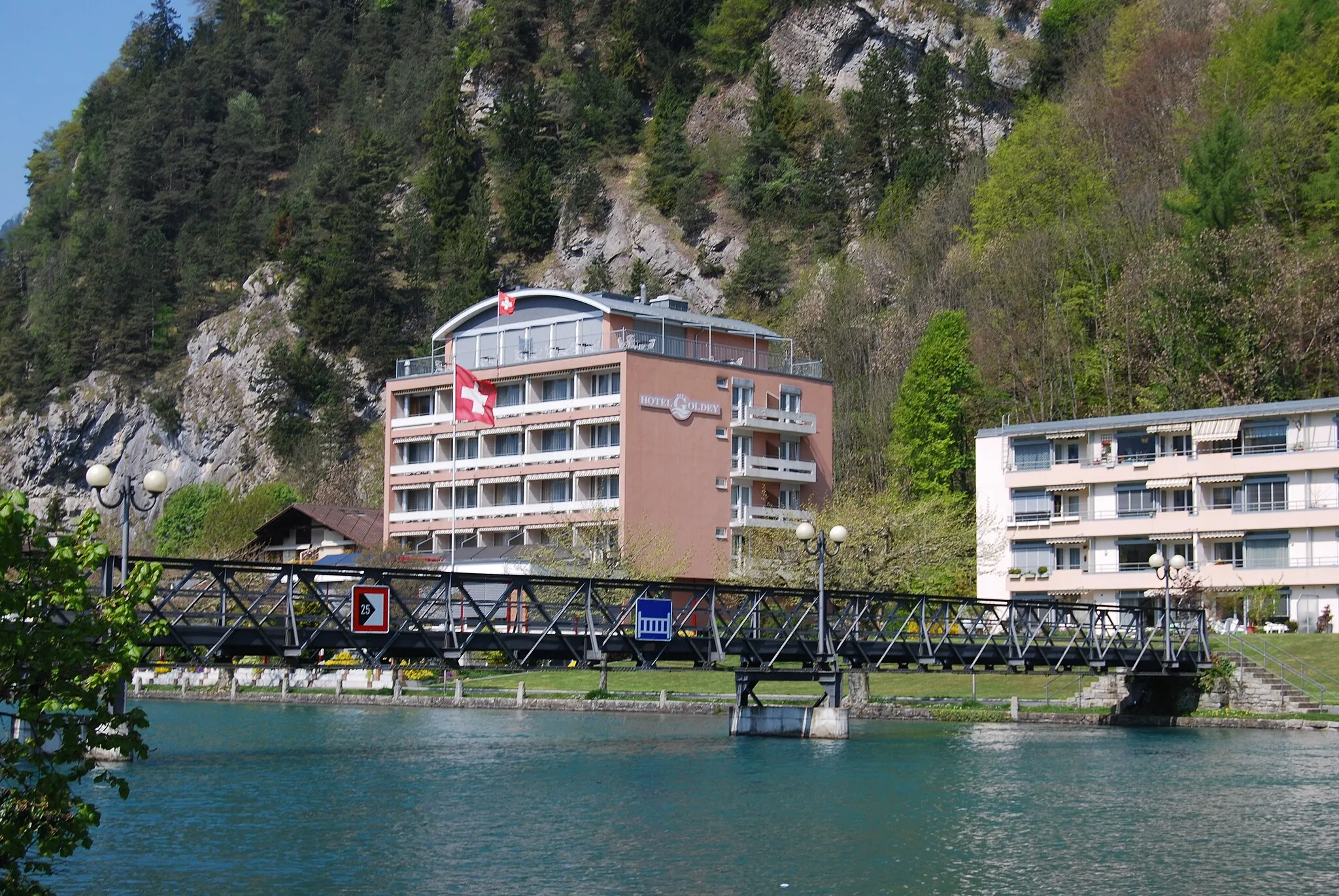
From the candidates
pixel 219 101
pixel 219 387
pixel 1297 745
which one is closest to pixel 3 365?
pixel 219 387

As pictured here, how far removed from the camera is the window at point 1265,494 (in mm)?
71125

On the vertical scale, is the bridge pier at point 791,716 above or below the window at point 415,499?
below

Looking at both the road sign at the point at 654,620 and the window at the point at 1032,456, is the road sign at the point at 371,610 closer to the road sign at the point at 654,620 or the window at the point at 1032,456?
the road sign at the point at 654,620

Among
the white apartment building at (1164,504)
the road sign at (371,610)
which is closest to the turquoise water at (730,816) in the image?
the road sign at (371,610)

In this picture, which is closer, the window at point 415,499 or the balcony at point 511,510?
the balcony at point 511,510

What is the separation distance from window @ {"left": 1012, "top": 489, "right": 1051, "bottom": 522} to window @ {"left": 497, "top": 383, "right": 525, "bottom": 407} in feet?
85.4

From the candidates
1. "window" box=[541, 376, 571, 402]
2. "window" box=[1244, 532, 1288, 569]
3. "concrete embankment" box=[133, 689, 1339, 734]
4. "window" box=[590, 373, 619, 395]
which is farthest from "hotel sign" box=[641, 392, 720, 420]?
"window" box=[1244, 532, 1288, 569]

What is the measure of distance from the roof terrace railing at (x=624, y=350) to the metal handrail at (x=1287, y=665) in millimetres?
33029

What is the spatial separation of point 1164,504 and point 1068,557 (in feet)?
17.6

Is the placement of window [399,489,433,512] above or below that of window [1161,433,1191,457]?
below

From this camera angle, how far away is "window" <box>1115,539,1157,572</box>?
75.6 metres

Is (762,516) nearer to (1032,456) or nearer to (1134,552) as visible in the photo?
(1032,456)

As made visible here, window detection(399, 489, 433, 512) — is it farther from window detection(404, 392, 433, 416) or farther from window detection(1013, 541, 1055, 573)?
window detection(1013, 541, 1055, 573)

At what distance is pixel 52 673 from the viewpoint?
14.6m
